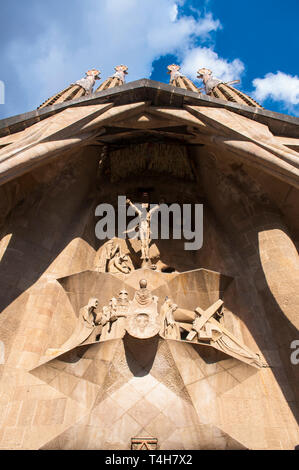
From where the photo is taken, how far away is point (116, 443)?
5473 millimetres

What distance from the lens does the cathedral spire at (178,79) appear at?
20008 millimetres

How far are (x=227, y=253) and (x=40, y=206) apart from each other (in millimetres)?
4053

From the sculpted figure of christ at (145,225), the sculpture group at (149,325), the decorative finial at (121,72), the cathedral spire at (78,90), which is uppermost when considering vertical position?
the decorative finial at (121,72)

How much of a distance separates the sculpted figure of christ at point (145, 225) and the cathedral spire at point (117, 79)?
12.6 m

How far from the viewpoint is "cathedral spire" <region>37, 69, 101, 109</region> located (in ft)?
56.2

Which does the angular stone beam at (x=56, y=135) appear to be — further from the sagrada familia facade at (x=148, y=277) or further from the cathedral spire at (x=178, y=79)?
the cathedral spire at (x=178, y=79)

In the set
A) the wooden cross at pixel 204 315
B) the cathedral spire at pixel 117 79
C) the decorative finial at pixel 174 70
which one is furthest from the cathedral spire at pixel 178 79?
the wooden cross at pixel 204 315

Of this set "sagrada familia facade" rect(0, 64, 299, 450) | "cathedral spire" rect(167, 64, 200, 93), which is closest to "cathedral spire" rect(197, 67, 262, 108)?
"cathedral spire" rect(167, 64, 200, 93)

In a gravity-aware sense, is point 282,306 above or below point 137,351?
above

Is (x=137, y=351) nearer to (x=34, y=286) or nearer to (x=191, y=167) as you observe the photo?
(x=34, y=286)

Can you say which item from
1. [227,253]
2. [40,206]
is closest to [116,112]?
[40,206]

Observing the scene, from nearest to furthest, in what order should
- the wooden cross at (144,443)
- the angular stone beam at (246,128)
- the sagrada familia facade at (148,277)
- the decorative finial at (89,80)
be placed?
the wooden cross at (144,443) → the sagrada familia facade at (148,277) → the angular stone beam at (246,128) → the decorative finial at (89,80)

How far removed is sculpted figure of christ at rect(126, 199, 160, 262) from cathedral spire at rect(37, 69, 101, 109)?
9036 mm

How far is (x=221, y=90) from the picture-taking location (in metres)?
18.8
